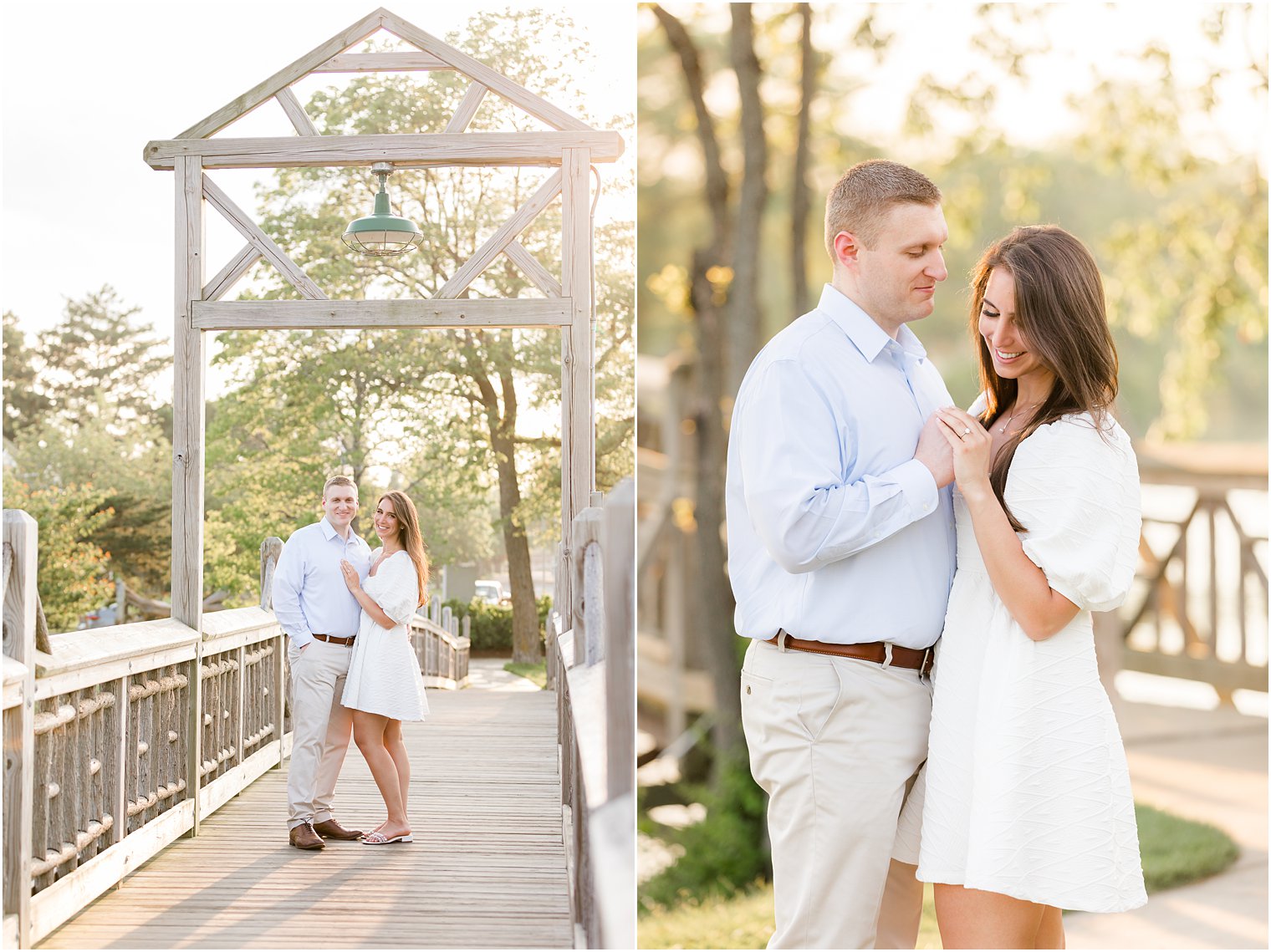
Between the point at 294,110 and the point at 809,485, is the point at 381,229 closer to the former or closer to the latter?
the point at 294,110

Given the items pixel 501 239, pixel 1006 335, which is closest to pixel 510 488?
pixel 501 239

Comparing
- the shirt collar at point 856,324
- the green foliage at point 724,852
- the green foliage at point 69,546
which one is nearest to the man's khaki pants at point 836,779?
the shirt collar at point 856,324

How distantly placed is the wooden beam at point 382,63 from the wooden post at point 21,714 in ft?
5.22

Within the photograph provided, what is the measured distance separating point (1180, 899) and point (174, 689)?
3.16 m

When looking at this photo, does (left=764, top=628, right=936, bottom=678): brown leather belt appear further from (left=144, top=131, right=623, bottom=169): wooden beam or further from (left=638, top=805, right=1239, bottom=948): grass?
(left=638, top=805, right=1239, bottom=948): grass

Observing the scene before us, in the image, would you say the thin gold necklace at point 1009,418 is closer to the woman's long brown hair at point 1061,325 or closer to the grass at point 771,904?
the woman's long brown hair at point 1061,325

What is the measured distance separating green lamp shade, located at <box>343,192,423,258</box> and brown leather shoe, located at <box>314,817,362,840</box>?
165cm

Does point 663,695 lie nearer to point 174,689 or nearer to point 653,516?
point 653,516

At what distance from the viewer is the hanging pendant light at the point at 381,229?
3.27 meters

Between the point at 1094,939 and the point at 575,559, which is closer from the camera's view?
the point at 575,559

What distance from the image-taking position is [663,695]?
4664mm

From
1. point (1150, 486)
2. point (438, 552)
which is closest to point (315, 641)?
point (438, 552)

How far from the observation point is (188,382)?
336 cm

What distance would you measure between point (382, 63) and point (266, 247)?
0.62m
